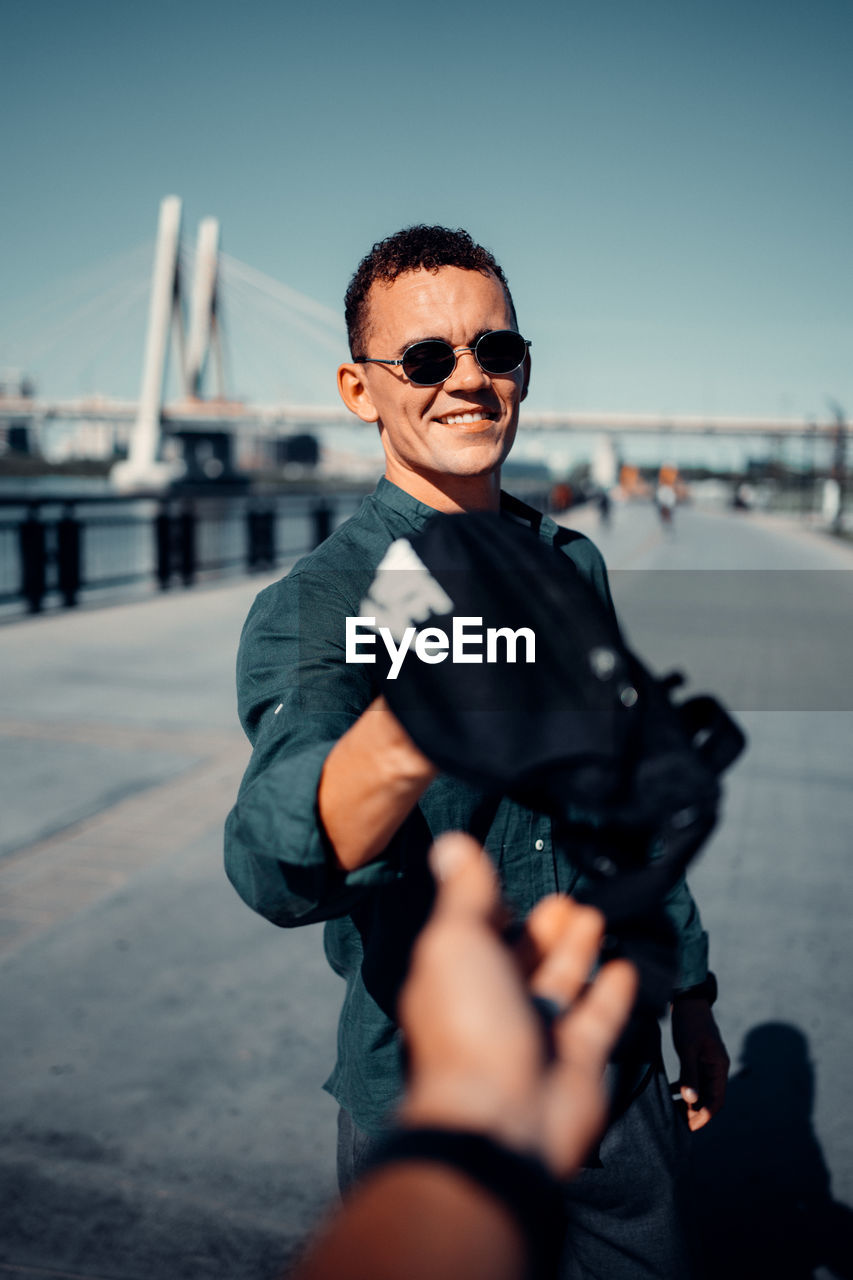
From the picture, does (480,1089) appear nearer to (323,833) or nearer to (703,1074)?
(323,833)

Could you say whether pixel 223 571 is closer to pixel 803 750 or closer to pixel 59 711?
pixel 59 711

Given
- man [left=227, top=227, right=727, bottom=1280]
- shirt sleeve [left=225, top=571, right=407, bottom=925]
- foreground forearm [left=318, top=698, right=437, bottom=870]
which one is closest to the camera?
foreground forearm [left=318, top=698, right=437, bottom=870]

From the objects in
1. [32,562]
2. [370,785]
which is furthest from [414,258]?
[32,562]

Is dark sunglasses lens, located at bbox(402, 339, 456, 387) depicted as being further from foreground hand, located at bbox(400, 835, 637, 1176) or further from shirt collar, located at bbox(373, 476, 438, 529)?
foreground hand, located at bbox(400, 835, 637, 1176)

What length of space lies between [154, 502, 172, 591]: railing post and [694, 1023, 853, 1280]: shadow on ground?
11.3 m

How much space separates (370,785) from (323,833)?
3.8 inches

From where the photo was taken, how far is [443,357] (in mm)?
1338

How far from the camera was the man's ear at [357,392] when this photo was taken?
4.73ft

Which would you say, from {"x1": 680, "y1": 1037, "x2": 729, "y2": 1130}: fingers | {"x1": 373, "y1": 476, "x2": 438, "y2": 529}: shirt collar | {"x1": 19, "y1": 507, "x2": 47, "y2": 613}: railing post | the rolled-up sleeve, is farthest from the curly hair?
{"x1": 19, "y1": 507, "x2": 47, "y2": 613}: railing post

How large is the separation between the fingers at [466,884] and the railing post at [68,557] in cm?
1137

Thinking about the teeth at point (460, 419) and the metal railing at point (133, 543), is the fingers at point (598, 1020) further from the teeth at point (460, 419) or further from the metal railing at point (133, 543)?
the metal railing at point (133, 543)

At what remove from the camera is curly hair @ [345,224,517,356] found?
1.34 m

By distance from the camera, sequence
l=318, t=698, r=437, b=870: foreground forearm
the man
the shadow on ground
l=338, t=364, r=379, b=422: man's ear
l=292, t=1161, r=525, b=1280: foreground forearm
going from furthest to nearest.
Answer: the shadow on ground → l=338, t=364, r=379, b=422: man's ear → the man → l=318, t=698, r=437, b=870: foreground forearm → l=292, t=1161, r=525, b=1280: foreground forearm

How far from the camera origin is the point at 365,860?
900 mm
